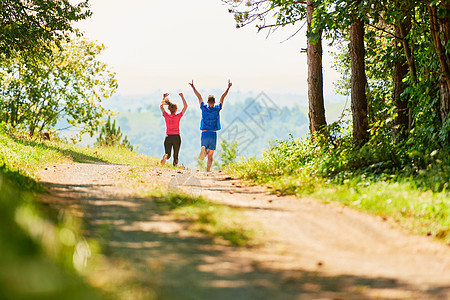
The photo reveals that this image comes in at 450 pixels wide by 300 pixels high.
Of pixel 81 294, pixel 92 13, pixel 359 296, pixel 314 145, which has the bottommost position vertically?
pixel 359 296

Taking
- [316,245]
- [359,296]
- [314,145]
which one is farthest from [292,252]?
[314,145]

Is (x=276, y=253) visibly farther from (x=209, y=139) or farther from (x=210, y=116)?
(x=209, y=139)

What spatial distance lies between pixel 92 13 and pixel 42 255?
63.2 feet

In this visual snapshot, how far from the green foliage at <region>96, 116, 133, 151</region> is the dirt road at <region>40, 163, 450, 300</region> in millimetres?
20861

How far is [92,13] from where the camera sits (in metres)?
19.7

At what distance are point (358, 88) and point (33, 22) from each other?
13461 millimetres

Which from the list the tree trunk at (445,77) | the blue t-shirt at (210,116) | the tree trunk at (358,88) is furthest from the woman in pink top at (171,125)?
the tree trunk at (445,77)

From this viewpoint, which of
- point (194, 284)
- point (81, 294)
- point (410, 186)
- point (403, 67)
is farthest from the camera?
point (403, 67)

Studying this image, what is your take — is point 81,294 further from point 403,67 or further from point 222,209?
point 403,67

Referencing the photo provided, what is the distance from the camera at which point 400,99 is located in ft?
35.8

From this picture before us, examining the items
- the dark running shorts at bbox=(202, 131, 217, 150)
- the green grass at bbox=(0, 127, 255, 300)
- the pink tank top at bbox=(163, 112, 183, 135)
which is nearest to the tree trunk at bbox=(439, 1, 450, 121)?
the green grass at bbox=(0, 127, 255, 300)

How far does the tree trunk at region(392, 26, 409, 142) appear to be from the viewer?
1113cm

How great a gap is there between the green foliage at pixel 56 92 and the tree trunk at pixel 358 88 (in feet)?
66.4

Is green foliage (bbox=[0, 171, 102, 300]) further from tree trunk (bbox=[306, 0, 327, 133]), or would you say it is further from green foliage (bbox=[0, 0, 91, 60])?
green foliage (bbox=[0, 0, 91, 60])
